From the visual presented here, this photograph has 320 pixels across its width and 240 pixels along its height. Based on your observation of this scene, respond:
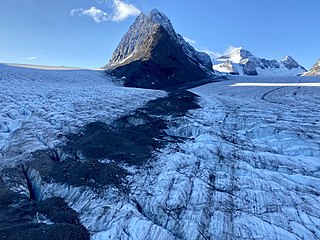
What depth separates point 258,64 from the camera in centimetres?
12031

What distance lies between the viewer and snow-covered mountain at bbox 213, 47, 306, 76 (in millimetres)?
104463

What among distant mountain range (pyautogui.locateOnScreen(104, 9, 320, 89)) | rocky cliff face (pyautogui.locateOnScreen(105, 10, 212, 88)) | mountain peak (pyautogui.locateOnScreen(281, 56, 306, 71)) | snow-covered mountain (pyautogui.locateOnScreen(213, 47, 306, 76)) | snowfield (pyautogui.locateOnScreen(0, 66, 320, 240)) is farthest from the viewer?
mountain peak (pyautogui.locateOnScreen(281, 56, 306, 71))

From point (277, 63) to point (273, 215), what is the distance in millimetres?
137984

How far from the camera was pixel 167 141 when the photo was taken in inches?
506

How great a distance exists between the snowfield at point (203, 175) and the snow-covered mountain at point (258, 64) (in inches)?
3552

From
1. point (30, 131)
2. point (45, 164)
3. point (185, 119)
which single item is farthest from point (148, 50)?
point (45, 164)

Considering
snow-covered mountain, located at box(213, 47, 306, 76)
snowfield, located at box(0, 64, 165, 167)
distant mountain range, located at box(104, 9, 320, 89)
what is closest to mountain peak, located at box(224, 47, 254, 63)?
snow-covered mountain, located at box(213, 47, 306, 76)

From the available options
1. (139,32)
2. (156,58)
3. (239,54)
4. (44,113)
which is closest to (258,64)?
(239,54)

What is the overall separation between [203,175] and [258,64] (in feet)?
394

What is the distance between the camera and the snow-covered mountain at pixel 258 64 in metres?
104

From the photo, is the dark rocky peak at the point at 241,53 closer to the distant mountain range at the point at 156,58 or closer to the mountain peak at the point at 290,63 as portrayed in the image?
the mountain peak at the point at 290,63

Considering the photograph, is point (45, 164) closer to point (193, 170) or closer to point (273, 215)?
point (193, 170)

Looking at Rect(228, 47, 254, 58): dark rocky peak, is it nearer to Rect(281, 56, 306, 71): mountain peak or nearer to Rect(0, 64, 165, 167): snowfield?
Rect(281, 56, 306, 71): mountain peak

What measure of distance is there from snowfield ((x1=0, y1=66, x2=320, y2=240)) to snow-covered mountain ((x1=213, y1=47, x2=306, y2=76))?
90.2 metres
